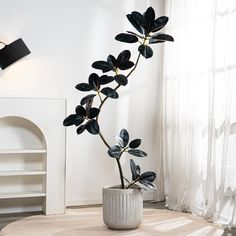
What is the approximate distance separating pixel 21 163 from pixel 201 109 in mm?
1918

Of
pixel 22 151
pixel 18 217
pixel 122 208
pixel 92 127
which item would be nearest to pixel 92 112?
pixel 92 127

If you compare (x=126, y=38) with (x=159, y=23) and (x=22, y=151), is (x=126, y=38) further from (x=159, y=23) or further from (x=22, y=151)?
(x=22, y=151)

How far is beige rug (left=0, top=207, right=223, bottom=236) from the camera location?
352cm

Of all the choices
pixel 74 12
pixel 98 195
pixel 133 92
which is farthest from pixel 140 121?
pixel 74 12

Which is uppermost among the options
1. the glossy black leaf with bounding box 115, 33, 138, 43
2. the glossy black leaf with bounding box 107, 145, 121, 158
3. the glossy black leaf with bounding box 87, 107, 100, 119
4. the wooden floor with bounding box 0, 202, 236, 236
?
the glossy black leaf with bounding box 115, 33, 138, 43

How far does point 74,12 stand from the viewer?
4.72 meters

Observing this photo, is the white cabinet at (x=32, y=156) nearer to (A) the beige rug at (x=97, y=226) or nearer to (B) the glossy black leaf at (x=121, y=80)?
(A) the beige rug at (x=97, y=226)

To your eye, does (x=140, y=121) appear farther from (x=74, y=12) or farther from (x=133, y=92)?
(x=74, y=12)

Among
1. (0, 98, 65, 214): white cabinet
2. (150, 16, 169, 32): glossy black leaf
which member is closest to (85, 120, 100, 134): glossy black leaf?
(0, 98, 65, 214): white cabinet

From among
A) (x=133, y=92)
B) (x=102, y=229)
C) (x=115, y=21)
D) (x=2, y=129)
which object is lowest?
(x=102, y=229)

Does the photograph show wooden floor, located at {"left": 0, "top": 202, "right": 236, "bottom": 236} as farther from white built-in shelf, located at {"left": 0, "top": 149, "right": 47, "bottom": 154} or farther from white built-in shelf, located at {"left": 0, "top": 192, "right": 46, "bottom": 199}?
white built-in shelf, located at {"left": 0, "top": 149, "right": 47, "bottom": 154}

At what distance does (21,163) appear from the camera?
4.47 meters

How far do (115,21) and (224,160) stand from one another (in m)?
2.10

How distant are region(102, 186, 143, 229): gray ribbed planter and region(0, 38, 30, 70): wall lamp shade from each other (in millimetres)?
1653
